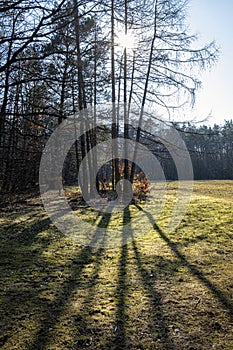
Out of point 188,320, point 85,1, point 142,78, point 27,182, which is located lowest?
point 188,320

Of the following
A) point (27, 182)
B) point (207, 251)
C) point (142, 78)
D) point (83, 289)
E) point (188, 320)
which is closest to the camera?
point (188, 320)

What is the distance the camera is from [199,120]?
1096 cm

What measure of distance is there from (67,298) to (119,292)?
61cm

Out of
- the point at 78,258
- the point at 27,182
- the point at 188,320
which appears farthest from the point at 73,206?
the point at 188,320

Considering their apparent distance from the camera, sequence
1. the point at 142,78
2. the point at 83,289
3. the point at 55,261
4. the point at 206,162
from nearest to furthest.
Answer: the point at 83,289, the point at 55,261, the point at 142,78, the point at 206,162

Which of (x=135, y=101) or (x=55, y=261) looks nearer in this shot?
(x=55, y=261)

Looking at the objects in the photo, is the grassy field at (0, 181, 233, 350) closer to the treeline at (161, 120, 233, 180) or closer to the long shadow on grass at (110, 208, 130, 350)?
the long shadow on grass at (110, 208, 130, 350)

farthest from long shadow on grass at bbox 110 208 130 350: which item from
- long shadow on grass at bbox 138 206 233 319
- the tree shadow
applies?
long shadow on grass at bbox 138 206 233 319

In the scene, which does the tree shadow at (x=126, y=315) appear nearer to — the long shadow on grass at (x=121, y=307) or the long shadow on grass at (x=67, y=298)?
the long shadow on grass at (x=121, y=307)

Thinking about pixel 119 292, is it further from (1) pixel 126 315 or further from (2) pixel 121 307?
(1) pixel 126 315

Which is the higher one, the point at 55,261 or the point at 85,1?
the point at 85,1

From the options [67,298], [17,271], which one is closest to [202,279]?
[67,298]

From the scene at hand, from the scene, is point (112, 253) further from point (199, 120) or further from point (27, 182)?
point (27, 182)

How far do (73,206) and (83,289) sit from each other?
708 cm
